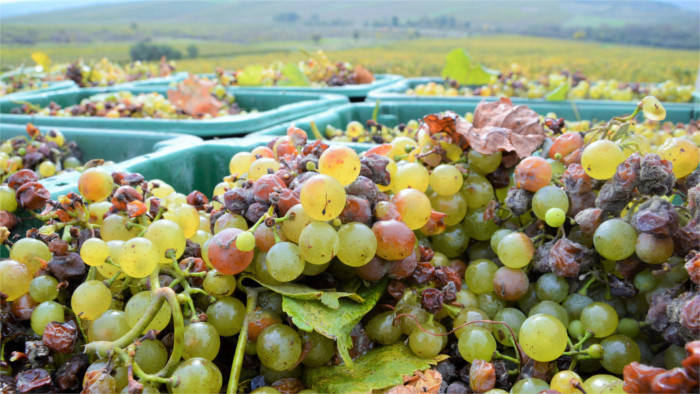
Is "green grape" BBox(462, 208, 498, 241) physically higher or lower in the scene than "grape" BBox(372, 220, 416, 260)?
lower

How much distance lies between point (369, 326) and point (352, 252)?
0.55 feet

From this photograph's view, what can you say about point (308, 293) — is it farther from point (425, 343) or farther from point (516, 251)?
point (516, 251)

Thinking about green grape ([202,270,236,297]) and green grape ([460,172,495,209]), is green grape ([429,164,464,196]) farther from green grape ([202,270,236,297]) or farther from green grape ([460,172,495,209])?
green grape ([202,270,236,297])

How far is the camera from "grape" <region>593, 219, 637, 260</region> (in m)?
0.73

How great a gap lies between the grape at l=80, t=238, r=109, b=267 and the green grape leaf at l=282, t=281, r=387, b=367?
288 mm

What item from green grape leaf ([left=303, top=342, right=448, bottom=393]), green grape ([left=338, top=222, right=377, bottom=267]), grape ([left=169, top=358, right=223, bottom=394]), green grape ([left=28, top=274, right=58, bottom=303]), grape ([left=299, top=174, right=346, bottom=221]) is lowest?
green grape leaf ([left=303, top=342, right=448, bottom=393])

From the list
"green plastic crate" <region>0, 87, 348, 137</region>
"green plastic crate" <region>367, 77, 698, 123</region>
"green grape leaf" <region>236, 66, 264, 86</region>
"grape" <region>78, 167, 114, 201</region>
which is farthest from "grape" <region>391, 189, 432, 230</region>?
"green grape leaf" <region>236, 66, 264, 86</region>

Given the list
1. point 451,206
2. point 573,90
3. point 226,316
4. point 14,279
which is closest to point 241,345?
point 226,316

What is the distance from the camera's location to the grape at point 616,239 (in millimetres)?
733

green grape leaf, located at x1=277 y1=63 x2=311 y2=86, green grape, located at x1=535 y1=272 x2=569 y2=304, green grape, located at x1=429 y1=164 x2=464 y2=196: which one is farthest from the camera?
green grape leaf, located at x1=277 y1=63 x2=311 y2=86

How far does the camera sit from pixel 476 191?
3.20 feet

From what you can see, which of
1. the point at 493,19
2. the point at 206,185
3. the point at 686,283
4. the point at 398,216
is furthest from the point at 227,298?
the point at 493,19

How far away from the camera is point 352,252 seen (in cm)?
69

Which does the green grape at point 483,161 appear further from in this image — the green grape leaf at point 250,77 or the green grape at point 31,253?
the green grape leaf at point 250,77
